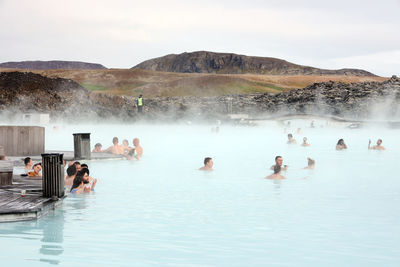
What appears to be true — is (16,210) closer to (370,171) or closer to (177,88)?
(370,171)

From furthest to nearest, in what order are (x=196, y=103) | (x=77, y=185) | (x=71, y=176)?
(x=196, y=103), (x=71, y=176), (x=77, y=185)

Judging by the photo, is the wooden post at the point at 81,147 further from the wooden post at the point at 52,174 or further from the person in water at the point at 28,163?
the wooden post at the point at 52,174

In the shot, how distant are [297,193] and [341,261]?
6.83 m

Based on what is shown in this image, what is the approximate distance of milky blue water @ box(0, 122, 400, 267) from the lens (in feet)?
27.4

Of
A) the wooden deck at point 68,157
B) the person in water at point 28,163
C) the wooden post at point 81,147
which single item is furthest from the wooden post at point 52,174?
the wooden post at point 81,147

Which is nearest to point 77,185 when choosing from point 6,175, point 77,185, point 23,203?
point 77,185

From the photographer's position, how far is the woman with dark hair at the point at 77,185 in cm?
1302

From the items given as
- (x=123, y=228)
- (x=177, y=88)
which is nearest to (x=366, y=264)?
(x=123, y=228)

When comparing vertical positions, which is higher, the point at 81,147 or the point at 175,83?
the point at 175,83

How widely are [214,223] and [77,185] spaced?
3878mm

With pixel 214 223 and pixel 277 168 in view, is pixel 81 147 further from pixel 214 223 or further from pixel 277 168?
pixel 214 223

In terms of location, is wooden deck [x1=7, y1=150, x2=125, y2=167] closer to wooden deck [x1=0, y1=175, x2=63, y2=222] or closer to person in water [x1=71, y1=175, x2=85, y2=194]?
person in water [x1=71, y1=175, x2=85, y2=194]

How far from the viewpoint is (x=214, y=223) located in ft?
35.2

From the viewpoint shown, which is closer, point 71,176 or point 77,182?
point 77,182
